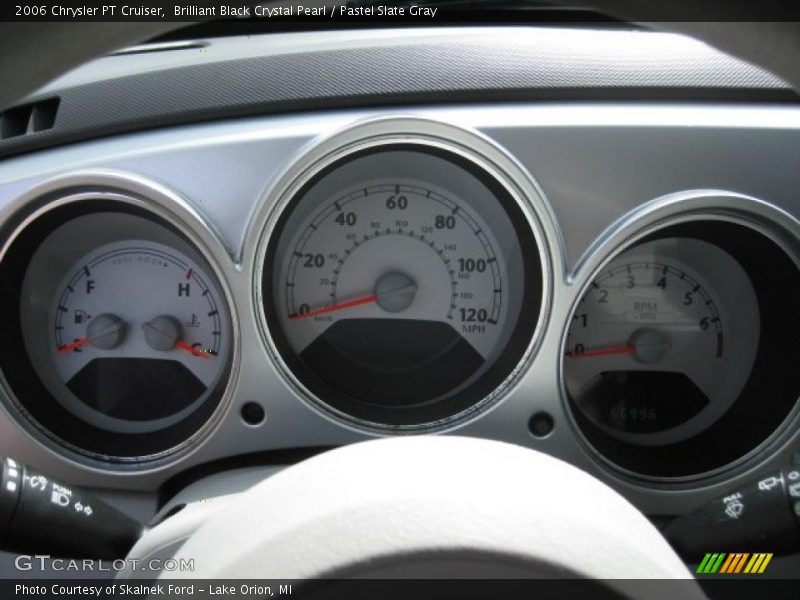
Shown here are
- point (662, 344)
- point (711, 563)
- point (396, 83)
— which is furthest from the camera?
point (662, 344)

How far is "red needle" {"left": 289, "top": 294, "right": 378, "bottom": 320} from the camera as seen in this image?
7.34 feet

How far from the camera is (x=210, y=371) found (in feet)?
7.25

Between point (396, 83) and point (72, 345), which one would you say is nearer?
point (396, 83)

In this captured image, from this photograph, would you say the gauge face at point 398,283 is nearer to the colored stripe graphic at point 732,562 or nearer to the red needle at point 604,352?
the red needle at point 604,352

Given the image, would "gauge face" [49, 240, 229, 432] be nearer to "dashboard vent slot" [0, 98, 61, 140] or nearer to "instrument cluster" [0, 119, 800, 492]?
"instrument cluster" [0, 119, 800, 492]

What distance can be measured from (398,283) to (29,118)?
0.84 m

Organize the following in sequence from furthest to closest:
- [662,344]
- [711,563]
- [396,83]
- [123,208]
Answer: [662,344] < [123,208] < [396,83] < [711,563]

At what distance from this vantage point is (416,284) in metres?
2.26

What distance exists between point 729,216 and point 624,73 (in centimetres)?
36

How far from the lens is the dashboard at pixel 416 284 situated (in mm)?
1944

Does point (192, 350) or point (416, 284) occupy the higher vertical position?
point (416, 284)

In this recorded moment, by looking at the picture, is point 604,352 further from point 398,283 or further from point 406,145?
point 406,145

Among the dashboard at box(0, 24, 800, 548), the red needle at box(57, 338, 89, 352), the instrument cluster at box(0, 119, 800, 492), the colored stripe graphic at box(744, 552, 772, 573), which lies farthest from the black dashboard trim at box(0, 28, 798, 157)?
the colored stripe graphic at box(744, 552, 772, 573)

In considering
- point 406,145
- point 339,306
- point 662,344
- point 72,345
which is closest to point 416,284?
point 339,306
